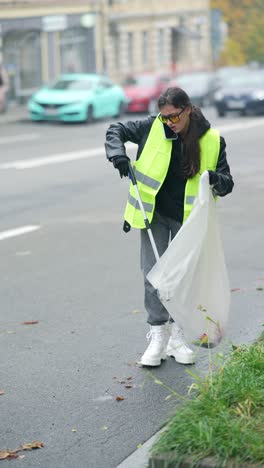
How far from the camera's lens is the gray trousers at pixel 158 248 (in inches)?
266

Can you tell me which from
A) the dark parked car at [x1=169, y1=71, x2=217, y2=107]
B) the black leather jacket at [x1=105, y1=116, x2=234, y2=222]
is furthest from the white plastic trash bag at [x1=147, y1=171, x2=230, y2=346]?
the dark parked car at [x1=169, y1=71, x2=217, y2=107]

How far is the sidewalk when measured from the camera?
3490 centimetres

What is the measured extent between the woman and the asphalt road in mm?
235

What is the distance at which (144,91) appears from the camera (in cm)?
3894

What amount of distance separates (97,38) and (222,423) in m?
47.1

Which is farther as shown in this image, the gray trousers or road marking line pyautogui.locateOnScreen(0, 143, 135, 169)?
road marking line pyautogui.locateOnScreen(0, 143, 135, 169)

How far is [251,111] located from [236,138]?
426 inches

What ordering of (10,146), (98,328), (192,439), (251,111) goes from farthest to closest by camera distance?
(251,111) → (10,146) → (98,328) → (192,439)

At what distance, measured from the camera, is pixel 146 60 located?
5778cm

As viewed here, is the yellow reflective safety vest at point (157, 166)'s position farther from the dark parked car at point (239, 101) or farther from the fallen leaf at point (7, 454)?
the dark parked car at point (239, 101)

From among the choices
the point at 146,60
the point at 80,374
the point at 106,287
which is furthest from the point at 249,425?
the point at 146,60

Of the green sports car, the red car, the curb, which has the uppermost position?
the curb

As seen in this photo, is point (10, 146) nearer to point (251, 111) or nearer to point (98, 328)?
point (251, 111)

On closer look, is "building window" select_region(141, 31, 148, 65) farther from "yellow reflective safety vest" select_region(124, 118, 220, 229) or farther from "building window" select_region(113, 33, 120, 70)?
"yellow reflective safety vest" select_region(124, 118, 220, 229)
